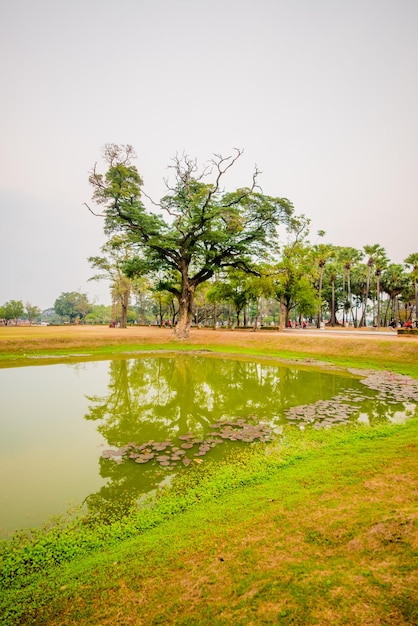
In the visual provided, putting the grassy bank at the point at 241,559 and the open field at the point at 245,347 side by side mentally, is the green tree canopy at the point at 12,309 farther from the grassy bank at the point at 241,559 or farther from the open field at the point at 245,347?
the grassy bank at the point at 241,559

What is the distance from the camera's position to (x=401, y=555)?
3.09m

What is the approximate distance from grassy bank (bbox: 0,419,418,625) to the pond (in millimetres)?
862

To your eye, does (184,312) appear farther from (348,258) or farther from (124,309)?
(348,258)

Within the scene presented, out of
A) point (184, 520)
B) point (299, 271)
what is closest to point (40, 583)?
point (184, 520)

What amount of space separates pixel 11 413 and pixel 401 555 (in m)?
9.99

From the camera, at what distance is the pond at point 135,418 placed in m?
5.38

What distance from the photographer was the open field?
61.6ft

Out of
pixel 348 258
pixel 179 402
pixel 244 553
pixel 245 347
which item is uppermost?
pixel 348 258

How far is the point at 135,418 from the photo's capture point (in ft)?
29.8

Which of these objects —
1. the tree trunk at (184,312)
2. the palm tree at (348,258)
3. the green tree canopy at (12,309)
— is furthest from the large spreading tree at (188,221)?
the green tree canopy at (12,309)

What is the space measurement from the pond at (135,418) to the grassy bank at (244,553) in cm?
80

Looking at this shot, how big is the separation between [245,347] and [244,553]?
23.1 meters

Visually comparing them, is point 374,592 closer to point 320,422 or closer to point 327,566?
point 327,566

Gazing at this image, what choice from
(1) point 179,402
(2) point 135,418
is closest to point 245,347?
(1) point 179,402
